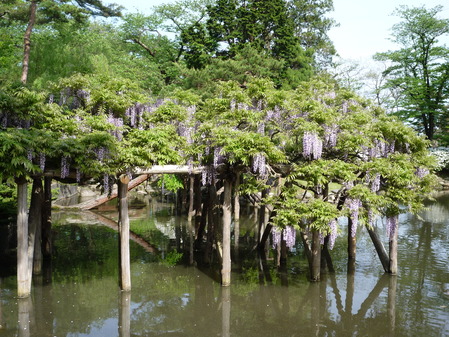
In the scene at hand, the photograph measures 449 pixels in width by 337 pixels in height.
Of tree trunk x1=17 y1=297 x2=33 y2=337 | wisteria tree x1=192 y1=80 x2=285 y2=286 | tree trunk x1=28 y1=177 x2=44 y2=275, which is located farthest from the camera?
tree trunk x1=28 y1=177 x2=44 y2=275

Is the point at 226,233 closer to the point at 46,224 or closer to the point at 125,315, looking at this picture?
the point at 125,315

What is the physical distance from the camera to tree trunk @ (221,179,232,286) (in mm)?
11250

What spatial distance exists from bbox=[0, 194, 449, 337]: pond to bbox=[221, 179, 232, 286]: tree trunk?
0.35 meters

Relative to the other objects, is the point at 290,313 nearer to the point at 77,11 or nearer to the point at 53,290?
the point at 53,290

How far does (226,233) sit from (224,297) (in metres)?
1.65

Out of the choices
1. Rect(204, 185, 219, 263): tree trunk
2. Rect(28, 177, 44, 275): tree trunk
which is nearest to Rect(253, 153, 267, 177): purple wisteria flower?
Rect(204, 185, 219, 263): tree trunk

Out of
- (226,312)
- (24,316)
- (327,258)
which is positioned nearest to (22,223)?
(24,316)

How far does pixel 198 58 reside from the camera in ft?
78.6

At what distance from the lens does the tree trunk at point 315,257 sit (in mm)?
11672

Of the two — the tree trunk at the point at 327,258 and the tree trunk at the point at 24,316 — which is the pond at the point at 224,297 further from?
the tree trunk at the point at 327,258

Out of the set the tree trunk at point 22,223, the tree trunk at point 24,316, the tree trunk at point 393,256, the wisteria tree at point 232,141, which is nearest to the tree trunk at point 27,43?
the tree trunk at point 22,223

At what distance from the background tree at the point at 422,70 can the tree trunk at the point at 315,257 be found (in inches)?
1106

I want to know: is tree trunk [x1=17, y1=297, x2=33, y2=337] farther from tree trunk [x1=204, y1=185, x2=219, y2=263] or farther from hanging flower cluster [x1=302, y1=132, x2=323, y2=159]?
hanging flower cluster [x1=302, y1=132, x2=323, y2=159]

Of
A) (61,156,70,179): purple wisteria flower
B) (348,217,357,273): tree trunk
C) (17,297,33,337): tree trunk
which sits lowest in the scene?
(17,297,33,337): tree trunk
